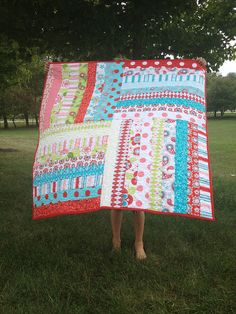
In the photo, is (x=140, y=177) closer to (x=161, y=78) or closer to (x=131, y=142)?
(x=131, y=142)

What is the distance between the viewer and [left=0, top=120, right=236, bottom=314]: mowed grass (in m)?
3.49

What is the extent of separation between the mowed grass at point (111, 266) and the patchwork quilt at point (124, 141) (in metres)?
0.65

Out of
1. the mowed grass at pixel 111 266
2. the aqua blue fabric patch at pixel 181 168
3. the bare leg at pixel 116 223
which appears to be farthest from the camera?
the bare leg at pixel 116 223

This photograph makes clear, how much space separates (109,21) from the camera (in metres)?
5.59

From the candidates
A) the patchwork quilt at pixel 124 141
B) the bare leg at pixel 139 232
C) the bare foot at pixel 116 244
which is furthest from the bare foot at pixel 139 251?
the patchwork quilt at pixel 124 141

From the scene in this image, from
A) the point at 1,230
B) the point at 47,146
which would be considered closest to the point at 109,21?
the point at 47,146

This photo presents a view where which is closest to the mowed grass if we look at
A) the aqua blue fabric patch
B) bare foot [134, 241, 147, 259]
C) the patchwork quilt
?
bare foot [134, 241, 147, 259]

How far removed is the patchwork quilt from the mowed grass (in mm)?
654

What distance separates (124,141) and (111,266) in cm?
136

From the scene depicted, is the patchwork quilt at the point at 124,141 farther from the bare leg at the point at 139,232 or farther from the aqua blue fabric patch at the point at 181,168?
the bare leg at the point at 139,232

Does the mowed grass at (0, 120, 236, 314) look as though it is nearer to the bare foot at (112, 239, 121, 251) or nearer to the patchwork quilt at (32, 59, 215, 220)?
the bare foot at (112, 239, 121, 251)

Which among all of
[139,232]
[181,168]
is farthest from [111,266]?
[181,168]

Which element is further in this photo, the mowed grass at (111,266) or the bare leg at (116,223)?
the bare leg at (116,223)

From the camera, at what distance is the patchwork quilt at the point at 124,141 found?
397 centimetres
